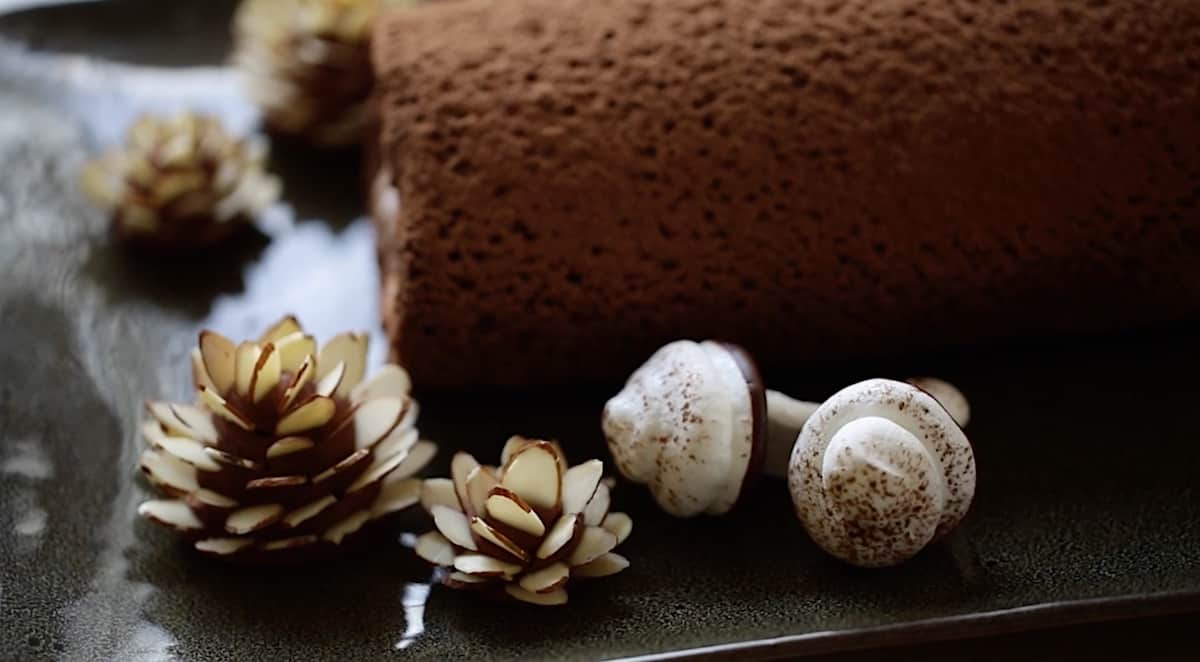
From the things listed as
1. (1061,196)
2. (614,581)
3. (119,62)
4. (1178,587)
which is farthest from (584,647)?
(119,62)

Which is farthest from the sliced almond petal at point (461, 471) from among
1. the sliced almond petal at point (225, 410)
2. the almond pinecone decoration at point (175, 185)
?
the almond pinecone decoration at point (175, 185)

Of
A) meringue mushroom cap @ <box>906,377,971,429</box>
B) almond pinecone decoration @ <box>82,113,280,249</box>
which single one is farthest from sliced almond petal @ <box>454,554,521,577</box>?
almond pinecone decoration @ <box>82,113,280,249</box>

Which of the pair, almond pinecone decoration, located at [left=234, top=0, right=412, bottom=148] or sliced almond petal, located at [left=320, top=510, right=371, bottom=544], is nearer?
sliced almond petal, located at [left=320, top=510, right=371, bottom=544]

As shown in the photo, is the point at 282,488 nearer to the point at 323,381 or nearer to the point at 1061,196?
the point at 323,381

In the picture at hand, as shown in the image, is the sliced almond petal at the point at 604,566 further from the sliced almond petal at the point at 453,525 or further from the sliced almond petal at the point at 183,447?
the sliced almond petal at the point at 183,447

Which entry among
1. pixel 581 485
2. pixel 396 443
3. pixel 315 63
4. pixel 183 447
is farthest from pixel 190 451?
pixel 315 63

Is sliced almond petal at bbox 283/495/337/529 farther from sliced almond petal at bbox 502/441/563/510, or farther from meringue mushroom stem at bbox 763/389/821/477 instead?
meringue mushroom stem at bbox 763/389/821/477
